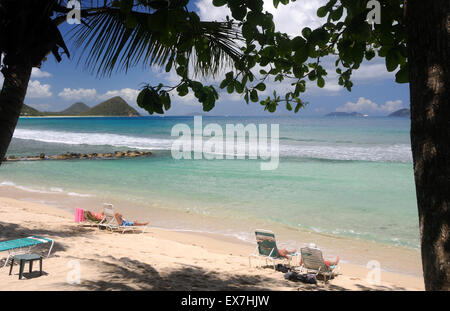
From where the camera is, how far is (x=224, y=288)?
217 inches

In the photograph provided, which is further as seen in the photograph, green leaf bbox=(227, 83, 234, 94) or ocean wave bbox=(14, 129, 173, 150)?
ocean wave bbox=(14, 129, 173, 150)

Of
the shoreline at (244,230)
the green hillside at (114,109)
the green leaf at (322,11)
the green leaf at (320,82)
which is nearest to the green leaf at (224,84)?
the green leaf at (322,11)

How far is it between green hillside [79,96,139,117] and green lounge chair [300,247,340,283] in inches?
6494

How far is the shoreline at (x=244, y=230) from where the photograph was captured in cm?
776

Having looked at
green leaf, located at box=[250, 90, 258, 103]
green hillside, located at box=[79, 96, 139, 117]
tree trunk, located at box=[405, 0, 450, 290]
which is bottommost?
tree trunk, located at box=[405, 0, 450, 290]

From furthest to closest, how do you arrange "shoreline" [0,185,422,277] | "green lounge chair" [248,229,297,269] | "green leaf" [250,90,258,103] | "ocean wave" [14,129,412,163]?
"ocean wave" [14,129,412,163] < "shoreline" [0,185,422,277] < "green lounge chair" [248,229,297,269] < "green leaf" [250,90,258,103]

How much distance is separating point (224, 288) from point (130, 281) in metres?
1.41

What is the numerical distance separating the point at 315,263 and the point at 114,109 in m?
179

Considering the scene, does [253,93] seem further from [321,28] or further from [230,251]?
[230,251]

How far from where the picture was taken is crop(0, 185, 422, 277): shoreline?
25.5 feet

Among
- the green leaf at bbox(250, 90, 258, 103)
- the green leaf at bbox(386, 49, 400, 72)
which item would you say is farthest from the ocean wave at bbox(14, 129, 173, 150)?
the green leaf at bbox(386, 49, 400, 72)

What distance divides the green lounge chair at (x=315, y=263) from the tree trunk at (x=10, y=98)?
5.14m

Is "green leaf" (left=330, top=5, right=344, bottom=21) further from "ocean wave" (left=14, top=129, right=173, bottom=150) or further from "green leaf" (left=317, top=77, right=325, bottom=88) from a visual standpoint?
"ocean wave" (left=14, top=129, right=173, bottom=150)

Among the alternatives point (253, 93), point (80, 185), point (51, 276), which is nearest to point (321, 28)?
point (253, 93)
